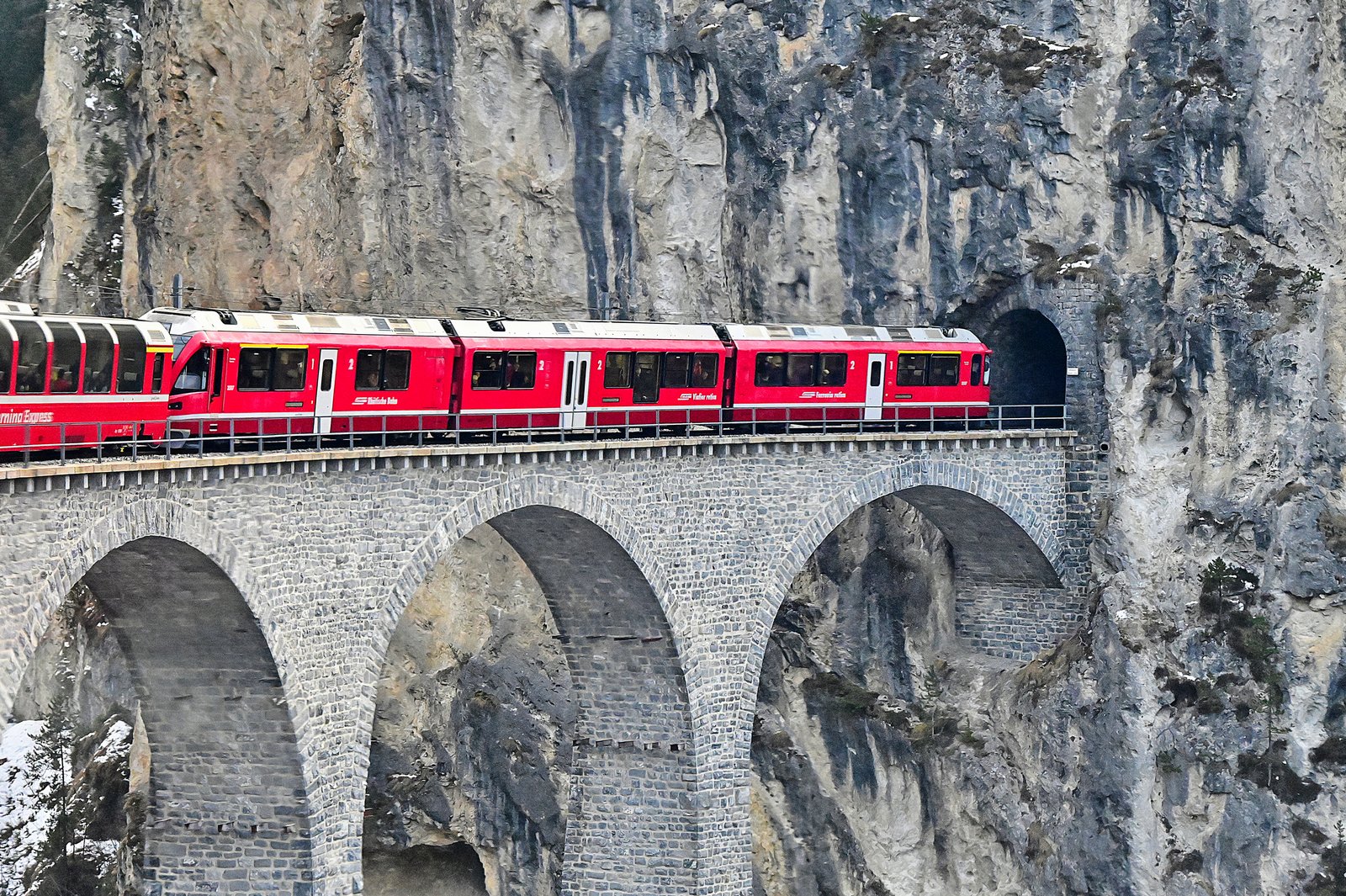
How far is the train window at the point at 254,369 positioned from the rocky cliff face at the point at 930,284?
16573 millimetres

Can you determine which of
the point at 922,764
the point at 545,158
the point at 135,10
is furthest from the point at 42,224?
the point at 922,764

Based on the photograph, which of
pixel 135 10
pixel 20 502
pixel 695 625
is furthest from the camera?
pixel 135 10

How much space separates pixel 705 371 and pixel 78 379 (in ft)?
57.3

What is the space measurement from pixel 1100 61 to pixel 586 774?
25230mm

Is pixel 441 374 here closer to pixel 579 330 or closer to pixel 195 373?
pixel 579 330

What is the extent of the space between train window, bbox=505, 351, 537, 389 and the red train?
3cm

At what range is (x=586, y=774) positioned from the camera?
43219 millimetres

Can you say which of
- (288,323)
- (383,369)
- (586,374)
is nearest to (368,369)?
(383,369)

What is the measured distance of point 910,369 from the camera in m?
47.7

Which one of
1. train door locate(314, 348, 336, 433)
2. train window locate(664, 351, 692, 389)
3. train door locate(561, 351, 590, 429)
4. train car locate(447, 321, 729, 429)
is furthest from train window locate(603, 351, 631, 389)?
train door locate(314, 348, 336, 433)

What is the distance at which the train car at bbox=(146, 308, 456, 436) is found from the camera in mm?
34125

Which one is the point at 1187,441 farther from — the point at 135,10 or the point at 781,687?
the point at 135,10

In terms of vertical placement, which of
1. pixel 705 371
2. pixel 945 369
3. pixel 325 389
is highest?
pixel 945 369

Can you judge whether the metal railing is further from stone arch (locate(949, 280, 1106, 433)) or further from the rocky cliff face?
the rocky cliff face
